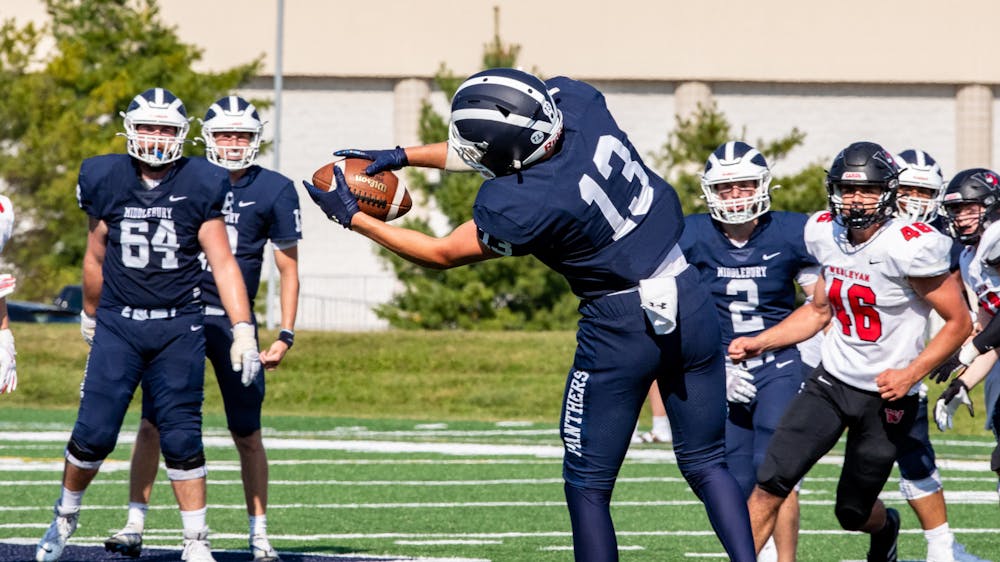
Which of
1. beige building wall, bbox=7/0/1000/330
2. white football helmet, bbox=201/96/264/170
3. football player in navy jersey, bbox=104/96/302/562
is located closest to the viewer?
football player in navy jersey, bbox=104/96/302/562

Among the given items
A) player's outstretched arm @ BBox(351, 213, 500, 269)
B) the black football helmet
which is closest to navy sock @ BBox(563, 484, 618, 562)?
player's outstretched arm @ BBox(351, 213, 500, 269)

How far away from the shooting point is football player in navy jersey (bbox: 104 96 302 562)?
278 inches

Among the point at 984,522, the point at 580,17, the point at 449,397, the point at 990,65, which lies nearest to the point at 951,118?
the point at 990,65

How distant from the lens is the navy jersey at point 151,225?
665 cm

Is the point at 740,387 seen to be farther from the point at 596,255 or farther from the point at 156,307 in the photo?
the point at 156,307

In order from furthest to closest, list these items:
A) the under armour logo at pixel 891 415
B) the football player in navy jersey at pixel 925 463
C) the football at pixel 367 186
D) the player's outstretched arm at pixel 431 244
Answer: the football player in navy jersey at pixel 925 463 → the under armour logo at pixel 891 415 → the football at pixel 367 186 → the player's outstretched arm at pixel 431 244

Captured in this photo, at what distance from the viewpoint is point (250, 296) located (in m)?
7.07

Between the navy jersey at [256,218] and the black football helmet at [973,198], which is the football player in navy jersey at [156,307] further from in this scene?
the black football helmet at [973,198]

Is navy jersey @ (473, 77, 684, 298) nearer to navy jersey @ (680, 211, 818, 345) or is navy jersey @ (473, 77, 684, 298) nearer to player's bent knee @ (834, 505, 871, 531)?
player's bent knee @ (834, 505, 871, 531)

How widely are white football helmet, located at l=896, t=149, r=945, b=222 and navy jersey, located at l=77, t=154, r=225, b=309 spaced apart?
311 cm

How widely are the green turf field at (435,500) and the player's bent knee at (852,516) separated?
0.68m

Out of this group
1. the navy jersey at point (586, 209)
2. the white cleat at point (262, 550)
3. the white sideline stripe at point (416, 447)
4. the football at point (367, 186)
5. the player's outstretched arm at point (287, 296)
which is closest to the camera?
the navy jersey at point (586, 209)

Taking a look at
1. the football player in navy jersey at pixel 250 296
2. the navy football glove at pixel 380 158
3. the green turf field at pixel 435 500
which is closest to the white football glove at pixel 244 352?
the football player in navy jersey at pixel 250 296

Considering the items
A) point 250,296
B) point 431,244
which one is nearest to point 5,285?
point 250,296
